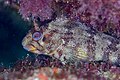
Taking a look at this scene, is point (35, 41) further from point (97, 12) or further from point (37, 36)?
point (97, 12)

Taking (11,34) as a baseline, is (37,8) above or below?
above

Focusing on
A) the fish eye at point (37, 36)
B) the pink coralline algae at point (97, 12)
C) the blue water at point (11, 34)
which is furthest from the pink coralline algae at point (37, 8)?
the blue water at point (11, 34)

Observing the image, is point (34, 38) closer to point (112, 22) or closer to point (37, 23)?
point (37, 23)

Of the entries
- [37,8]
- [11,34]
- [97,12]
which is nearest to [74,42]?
[97,12]

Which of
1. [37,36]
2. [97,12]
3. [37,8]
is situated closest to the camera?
[97,12]

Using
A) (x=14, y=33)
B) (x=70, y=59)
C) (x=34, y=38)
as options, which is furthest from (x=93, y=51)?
(x=14, y=33)
